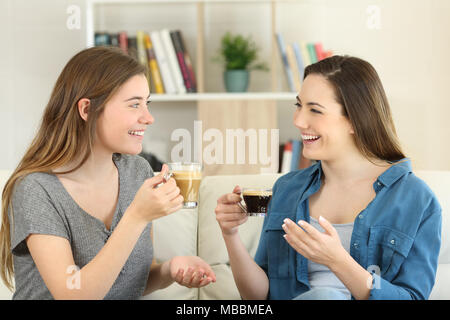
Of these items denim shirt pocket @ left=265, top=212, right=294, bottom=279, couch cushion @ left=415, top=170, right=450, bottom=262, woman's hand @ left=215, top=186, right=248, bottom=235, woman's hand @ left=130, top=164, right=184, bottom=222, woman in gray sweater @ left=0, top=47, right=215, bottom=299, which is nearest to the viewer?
woman's hand @ left=130, top=164, right=184, bottom=222

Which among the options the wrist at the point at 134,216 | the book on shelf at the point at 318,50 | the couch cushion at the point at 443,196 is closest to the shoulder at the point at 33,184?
the wrist at the point at 134,216

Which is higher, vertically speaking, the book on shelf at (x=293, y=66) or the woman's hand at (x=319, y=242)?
the book on shelf at (x=293, y=66)

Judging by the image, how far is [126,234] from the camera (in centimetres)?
107

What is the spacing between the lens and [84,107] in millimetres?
1242

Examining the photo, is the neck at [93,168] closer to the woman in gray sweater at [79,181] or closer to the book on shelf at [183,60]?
the woman in gray sweater at [79,181]

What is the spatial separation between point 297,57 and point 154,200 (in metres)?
2.13

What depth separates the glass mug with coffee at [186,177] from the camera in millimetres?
1175

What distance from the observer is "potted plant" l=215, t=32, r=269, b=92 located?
307 cm

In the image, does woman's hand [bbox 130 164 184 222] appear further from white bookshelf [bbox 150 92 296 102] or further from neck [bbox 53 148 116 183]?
white bookshelf [bbox 150 92 296 102]

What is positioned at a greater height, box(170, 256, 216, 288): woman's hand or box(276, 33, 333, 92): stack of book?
box(276, 33, 333, 92): stack of book

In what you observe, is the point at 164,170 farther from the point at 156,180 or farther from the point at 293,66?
the point at 293,66

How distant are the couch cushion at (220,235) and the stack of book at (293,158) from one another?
45.4 inches

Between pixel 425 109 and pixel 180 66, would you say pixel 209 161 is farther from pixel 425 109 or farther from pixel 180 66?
pixel 425 109

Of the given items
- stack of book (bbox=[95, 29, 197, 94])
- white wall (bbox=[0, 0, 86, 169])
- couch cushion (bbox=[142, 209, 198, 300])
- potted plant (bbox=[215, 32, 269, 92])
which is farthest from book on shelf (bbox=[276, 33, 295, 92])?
couch cushion (bbox=[142, 209, 198, 300])
